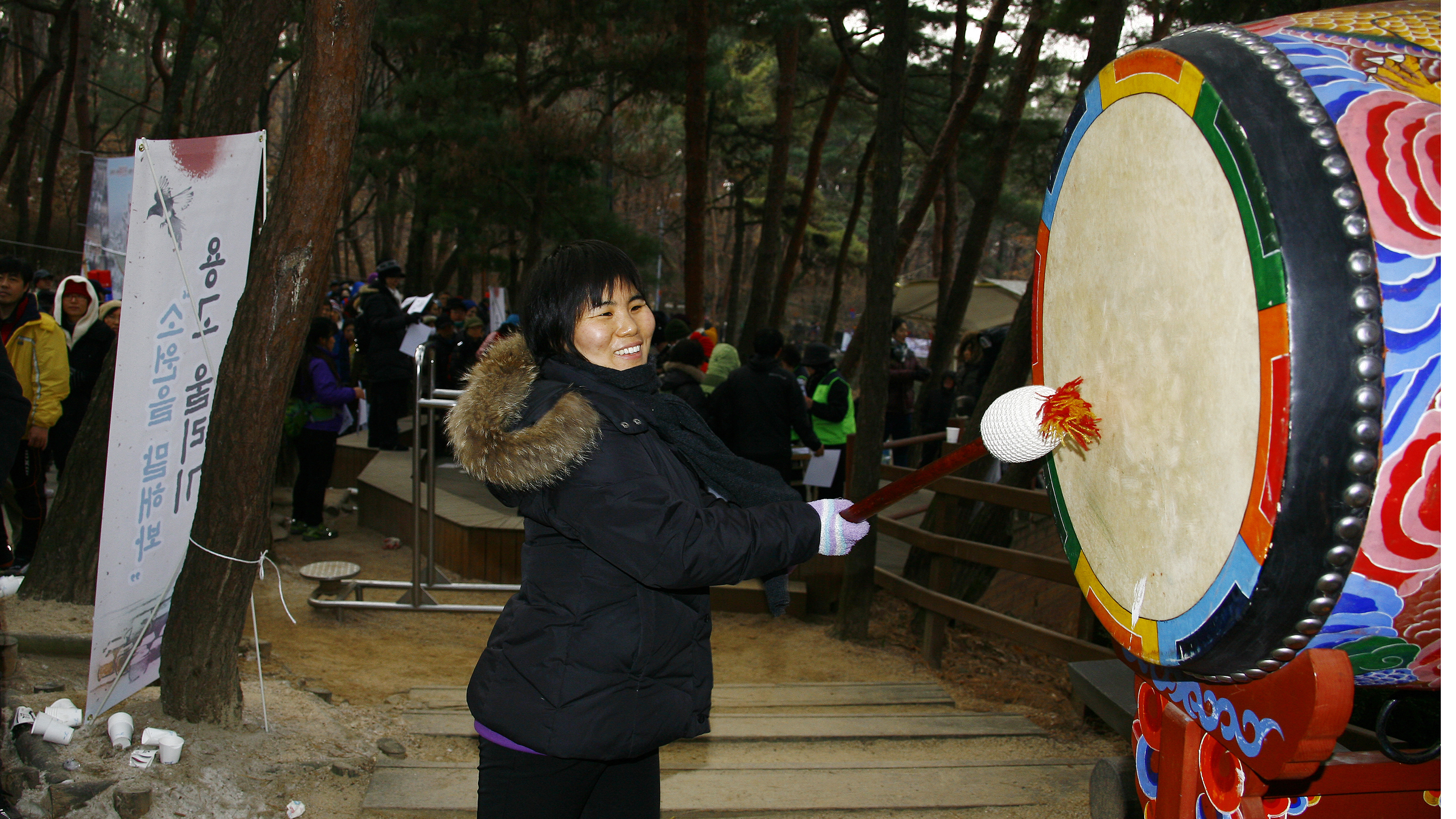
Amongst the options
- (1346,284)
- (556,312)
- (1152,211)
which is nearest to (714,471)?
(556,312)

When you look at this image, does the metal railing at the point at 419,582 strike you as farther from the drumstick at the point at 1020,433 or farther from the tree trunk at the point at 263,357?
the drumstick at the point at 1020,433

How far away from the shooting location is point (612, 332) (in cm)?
179

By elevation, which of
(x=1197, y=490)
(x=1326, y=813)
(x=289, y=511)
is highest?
(x=1197, y=490)

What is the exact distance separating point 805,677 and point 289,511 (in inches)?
184

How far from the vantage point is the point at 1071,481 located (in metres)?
1.91

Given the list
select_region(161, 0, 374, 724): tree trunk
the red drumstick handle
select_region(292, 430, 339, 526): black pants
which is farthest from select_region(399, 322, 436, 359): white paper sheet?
the red drumstick handle

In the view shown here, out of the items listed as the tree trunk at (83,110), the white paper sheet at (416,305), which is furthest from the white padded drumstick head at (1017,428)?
the tree trunk at (83,110)

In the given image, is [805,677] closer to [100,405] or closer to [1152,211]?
[100,405]

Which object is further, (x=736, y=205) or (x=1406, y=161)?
(x=736, y=205)

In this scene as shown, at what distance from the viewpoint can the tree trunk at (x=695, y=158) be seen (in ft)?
40.4

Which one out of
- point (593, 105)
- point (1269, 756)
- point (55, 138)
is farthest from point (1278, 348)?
point (55, 138)

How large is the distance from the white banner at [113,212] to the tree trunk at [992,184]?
675 cm

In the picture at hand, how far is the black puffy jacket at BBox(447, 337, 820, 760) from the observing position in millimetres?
1599

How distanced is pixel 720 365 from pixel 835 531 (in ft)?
19.1
